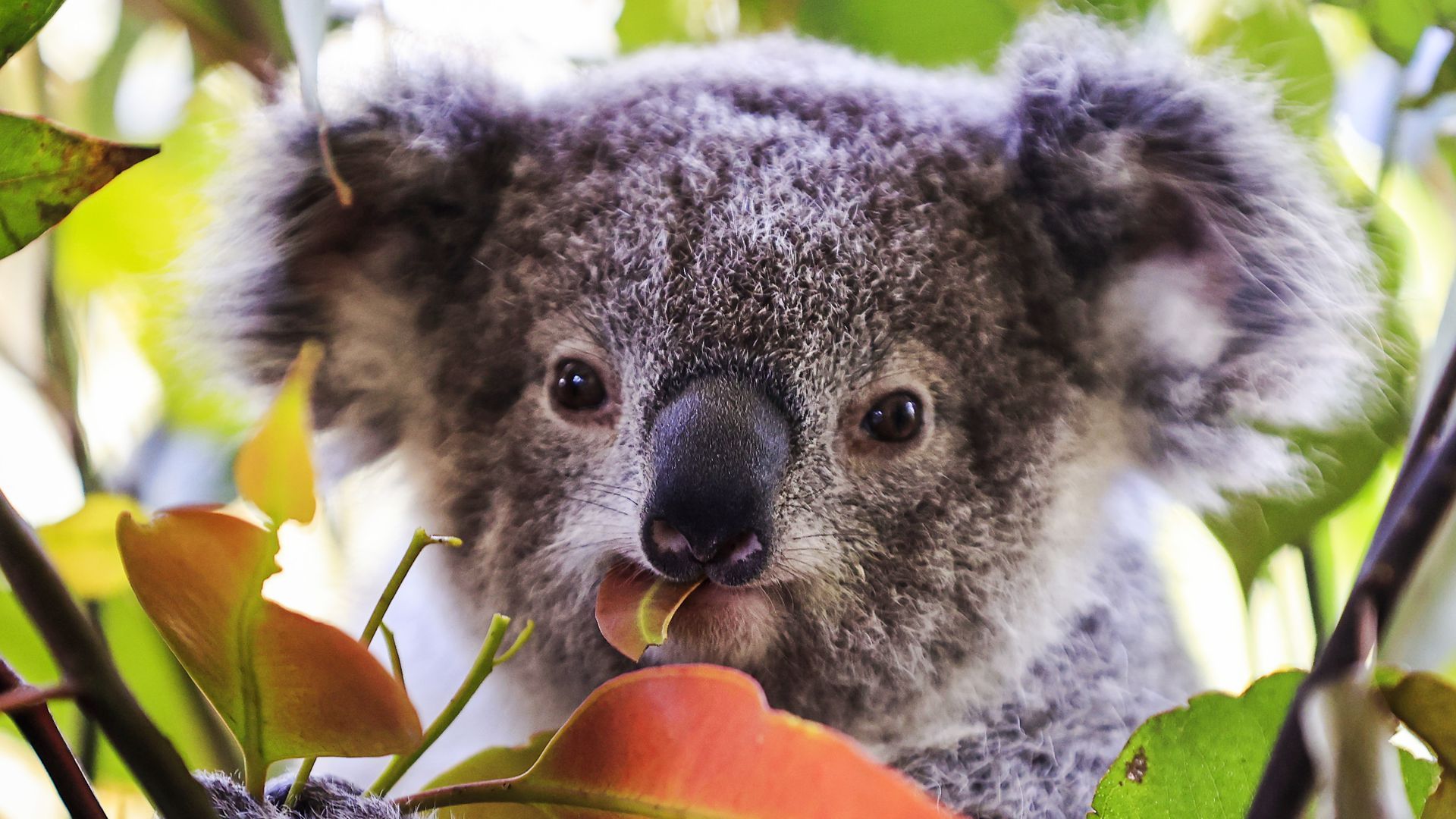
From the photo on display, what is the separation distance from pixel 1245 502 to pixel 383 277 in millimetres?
1129

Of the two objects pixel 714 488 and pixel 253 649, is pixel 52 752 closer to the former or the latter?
pixel 253 649

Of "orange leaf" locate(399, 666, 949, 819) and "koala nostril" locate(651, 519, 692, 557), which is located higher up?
"orange leaf" locate(399, 666, 949, 819)

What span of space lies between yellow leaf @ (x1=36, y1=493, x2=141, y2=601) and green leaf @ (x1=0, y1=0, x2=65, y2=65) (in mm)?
376

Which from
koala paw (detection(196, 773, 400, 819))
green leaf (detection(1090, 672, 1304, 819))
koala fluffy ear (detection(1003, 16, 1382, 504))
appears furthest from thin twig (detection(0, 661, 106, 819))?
koala fluffy ear (detection(1003, 16, 1382, 504))

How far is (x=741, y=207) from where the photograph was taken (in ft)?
4.17

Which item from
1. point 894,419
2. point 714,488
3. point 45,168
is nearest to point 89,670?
point 45,168

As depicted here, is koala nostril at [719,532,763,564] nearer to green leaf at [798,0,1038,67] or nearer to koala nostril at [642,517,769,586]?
koala nostril at [642,517,769,586]

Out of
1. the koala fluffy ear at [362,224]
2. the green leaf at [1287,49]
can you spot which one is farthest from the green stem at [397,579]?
the green leaf at [1287,49]

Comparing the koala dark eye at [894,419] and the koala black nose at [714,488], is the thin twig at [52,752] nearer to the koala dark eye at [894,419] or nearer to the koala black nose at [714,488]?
the koala black nose at [714,488]

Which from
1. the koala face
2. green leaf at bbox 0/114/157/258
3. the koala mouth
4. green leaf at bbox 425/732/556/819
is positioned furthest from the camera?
the koala face

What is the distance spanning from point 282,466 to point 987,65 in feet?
4.49

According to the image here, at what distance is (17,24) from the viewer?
58 cm

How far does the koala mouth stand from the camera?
1076 mm

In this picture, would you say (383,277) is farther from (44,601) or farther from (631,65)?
(44,601)
